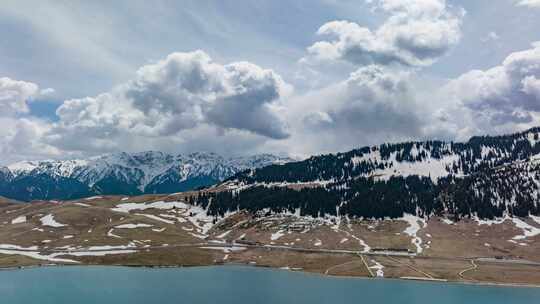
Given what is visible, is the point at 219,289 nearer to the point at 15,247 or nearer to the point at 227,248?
the point at 227,248

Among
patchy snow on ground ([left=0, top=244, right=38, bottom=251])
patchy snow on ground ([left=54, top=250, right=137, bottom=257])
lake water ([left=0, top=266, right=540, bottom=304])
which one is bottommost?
lake water ([left=0, top=266, right=540, bottom=304])

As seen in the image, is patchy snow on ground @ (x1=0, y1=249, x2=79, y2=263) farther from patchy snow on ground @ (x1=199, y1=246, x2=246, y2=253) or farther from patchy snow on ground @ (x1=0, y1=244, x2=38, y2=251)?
patchy snow on ground @ (x1=199, y1=246, x2=246, y2=253)

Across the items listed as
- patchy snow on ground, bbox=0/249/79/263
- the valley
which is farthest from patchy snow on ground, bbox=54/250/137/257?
patchy snow on ground, bbox=0/249/79/263

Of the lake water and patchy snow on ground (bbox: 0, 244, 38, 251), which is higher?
patchy snow on ground (bbox: 0, 244, 38, 251)

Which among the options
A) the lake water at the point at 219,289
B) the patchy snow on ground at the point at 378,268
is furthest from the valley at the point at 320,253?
the lake water at the point at 219,289

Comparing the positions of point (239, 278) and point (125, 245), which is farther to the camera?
point (125, 245)

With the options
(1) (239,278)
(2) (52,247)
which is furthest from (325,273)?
(2) (52,247)

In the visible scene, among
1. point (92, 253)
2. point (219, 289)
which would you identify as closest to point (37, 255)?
point (92, 253)

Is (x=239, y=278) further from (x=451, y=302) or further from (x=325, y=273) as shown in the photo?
(x=451, y=302)

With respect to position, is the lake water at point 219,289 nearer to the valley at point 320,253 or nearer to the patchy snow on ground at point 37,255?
the valley at point 320,253
